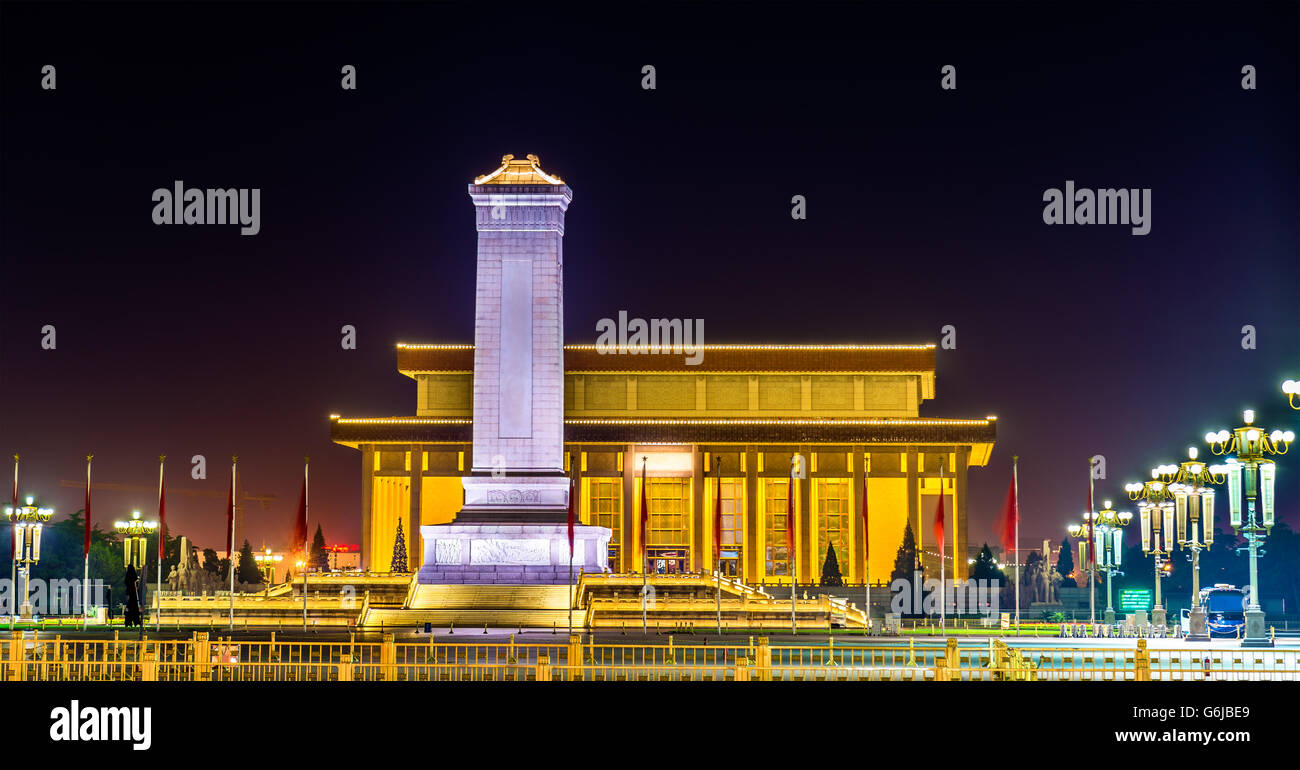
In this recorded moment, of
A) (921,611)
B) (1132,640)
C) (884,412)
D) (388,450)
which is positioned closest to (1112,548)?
(921,611)

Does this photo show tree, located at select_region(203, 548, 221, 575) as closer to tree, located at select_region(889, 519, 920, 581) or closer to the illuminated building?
the illuminated building

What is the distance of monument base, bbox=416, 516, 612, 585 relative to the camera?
5794cm

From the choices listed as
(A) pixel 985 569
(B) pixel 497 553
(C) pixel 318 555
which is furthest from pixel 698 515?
(B) pixel 497 553

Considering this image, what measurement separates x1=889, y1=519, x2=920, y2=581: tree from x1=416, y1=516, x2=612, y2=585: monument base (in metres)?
19.0

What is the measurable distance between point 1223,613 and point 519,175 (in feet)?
99.1

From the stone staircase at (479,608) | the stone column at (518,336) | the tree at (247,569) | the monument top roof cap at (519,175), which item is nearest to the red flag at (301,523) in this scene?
the stone staircase at (479,608)

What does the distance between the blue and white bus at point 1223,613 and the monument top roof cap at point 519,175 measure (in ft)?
92.7

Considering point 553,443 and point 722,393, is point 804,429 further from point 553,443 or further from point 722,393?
point 553,443

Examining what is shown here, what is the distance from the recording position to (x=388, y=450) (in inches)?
3172

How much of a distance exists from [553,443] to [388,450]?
2218cm

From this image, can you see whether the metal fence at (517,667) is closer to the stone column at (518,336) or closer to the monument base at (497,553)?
the monument base at (497,553)

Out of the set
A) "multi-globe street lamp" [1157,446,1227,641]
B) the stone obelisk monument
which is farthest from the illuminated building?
"multi-globe street lamp" [1157,446,1227,641]

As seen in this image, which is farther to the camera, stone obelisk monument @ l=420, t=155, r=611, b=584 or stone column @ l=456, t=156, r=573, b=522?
stone column @ l=456, t=156, r=573, b=522

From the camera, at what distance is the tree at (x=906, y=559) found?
71812 mm
